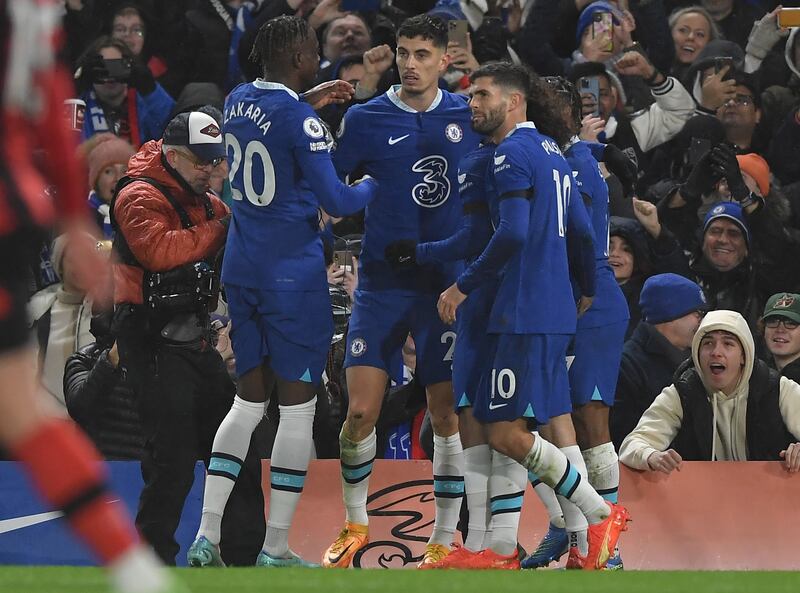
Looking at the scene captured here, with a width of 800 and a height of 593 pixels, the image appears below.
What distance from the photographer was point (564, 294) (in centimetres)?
739

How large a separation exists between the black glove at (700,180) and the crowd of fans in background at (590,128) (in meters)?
0.02

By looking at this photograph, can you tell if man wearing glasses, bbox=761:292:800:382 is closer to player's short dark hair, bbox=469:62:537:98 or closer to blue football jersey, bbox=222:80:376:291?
player's short dark hair, bbox=469:62:537:98

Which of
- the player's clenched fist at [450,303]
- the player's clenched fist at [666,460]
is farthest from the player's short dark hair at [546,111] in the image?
the player's clenched fist at [666,460]

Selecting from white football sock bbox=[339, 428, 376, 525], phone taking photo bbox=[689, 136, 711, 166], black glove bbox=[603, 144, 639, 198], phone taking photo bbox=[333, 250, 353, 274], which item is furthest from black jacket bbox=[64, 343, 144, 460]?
phone taking photo bbox=[689, 136, 711, 166]

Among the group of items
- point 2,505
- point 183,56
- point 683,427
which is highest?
point 183,56

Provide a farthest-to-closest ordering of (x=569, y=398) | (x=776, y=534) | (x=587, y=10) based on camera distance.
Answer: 1. (x=587, y=10)
2. (x=776, y=534)
3. (x=569, y=398)

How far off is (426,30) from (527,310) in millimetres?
1759

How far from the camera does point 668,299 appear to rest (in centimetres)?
976

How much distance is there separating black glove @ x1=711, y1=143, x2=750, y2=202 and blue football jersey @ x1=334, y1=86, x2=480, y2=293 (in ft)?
10.8

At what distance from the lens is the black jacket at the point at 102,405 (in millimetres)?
8891

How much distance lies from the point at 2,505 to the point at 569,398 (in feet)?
11.6

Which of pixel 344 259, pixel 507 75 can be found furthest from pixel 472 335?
pixel 344 259

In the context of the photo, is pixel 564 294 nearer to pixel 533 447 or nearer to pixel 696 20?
pixel 533 447

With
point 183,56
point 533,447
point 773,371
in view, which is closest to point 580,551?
point 533,447
